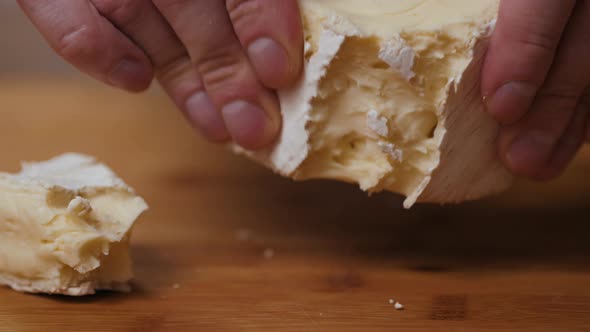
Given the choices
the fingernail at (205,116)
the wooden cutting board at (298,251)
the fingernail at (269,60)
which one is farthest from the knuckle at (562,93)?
the fingernail at (205,116)

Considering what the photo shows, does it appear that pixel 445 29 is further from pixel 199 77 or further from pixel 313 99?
pixel 199 77

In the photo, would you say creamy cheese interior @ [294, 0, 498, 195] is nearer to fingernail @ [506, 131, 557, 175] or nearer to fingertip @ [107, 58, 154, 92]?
fingernail @ [506, 131, 557, 175]

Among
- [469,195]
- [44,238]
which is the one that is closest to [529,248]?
[469,195]

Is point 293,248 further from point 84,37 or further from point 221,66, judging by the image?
point 84,37

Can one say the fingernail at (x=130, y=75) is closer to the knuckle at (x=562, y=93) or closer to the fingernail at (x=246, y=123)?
the fingernail at (x=246, y=123)

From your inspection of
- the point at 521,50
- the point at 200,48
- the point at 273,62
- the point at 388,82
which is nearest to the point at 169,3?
the point at 200,48
